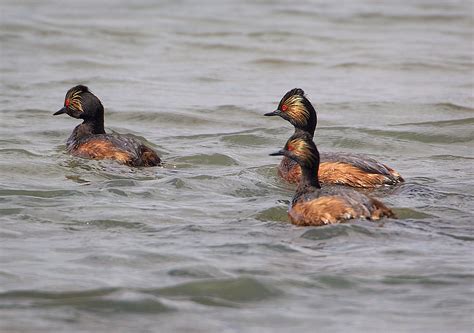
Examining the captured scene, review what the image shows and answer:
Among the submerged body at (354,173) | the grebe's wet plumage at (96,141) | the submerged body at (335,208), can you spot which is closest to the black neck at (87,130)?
the grebe's wet plumage at (96,141)

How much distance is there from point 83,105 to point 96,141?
82cm

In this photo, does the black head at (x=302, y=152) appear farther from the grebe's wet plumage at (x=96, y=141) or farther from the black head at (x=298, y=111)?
the grebe's wet plumage at (x=96, y=141)

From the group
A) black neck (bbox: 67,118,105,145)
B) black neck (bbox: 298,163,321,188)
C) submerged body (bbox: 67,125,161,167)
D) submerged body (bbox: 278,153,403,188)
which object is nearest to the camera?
black neck (bbox: 298,163,321,188)

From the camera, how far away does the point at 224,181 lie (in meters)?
12.1

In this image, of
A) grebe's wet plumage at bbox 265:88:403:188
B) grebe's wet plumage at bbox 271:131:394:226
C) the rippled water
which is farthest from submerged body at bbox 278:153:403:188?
grebe's wet plumage at bbox 271:131:394:226

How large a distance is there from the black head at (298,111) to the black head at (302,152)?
210cm

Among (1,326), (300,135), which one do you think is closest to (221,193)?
(300,135)

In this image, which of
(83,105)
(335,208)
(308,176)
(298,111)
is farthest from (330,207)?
(83,105)

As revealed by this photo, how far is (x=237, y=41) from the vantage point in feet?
76.8

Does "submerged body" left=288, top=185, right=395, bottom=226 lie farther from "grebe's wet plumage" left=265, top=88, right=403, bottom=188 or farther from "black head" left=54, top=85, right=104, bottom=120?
"black head" left=54, top=85, right=104, bottom=120

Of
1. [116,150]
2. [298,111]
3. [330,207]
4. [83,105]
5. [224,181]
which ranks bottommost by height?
[224,181]

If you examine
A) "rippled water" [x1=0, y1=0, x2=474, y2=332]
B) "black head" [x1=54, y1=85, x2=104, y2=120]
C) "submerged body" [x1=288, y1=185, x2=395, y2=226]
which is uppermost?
"black head" [x1=54, y1=85, x2=104, y2=120]

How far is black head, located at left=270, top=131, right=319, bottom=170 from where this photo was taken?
10797mm

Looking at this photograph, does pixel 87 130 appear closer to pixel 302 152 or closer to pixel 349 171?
pixel 349 171
